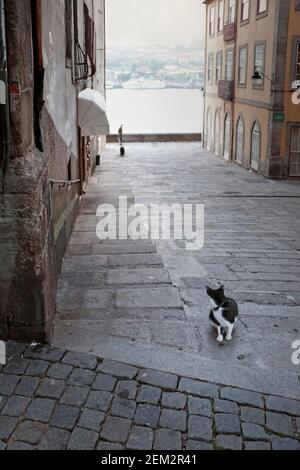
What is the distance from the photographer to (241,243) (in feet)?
35.7

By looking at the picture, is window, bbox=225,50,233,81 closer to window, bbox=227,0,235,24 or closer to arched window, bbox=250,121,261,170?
window, bbox=227,0,235,24

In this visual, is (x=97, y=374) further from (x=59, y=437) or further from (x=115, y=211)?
(x=115, y=211)

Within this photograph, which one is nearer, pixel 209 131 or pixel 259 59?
pixel 259 59

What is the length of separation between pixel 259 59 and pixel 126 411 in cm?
2244

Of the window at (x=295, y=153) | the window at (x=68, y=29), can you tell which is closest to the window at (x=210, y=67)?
the window at (x=295, y=153)

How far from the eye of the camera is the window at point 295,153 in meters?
23.0

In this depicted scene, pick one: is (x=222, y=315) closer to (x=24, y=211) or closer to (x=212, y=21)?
(x=24, y=211)

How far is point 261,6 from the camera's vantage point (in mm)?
24203

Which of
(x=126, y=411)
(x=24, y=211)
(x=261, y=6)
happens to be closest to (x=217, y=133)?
(x=261, y=6)

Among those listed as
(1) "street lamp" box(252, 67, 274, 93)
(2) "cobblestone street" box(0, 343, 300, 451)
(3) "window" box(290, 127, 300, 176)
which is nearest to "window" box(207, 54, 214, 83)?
(1) "street lamp" box(252, 67, 274, 93)

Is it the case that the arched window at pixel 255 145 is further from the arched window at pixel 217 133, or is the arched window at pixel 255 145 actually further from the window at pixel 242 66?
the arched window at pixel 217 133

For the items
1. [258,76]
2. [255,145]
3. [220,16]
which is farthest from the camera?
[220,16]

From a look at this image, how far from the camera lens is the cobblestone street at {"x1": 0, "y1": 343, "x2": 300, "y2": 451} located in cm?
415
